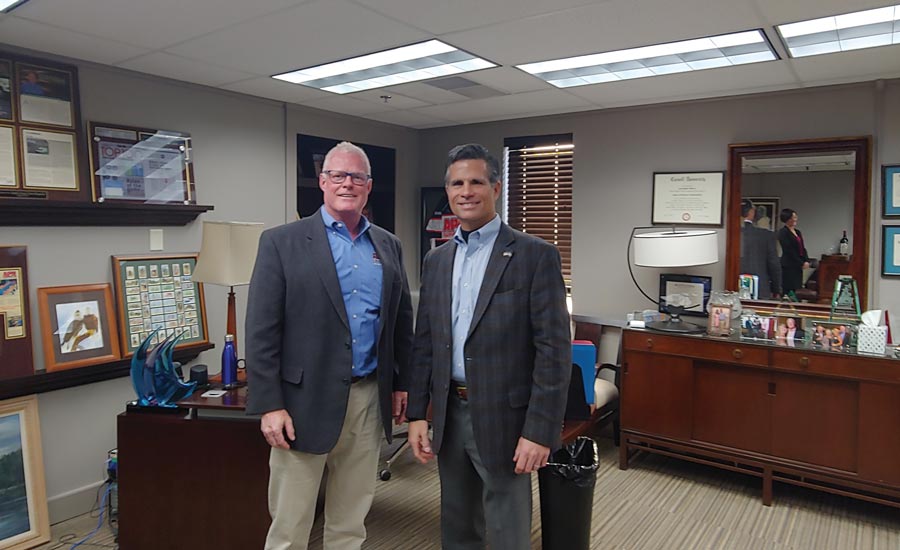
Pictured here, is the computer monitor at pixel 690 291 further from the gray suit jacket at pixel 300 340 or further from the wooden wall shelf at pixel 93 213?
the wooden wall shelf at pixel 93 213

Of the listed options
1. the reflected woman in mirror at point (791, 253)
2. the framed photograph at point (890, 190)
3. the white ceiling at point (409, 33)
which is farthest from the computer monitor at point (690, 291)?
the white ceiling at point (409, 33)

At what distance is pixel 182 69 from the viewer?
9.89 feet

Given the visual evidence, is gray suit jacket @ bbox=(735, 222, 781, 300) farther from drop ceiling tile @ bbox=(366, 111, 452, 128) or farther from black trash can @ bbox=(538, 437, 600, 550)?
drop ceiling tile @ bbox=(366, 111, 452, 128)

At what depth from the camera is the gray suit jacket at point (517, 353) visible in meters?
1.71

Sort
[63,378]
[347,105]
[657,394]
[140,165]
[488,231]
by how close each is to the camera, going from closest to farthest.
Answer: [488,231] → [63,378] → [140,165] → [657,394] → [347,105]

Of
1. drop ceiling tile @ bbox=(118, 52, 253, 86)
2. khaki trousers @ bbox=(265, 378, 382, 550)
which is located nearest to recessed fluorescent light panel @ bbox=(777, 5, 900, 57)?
khaki trousers @ bbox=(265, 378, 382, 550)

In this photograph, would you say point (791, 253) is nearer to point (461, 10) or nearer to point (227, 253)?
point (461, 10)

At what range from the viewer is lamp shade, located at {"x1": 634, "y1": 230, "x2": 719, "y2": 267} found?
3371mm

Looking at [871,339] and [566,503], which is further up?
[871,339]

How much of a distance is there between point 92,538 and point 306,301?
1.92 m

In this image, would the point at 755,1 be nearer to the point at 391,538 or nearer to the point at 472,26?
the point at 472,26

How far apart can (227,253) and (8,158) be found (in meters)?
1.05

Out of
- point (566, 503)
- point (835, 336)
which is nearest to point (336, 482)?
point (566, 503)

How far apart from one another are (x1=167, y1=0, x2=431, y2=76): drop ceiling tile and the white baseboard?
223 cm
